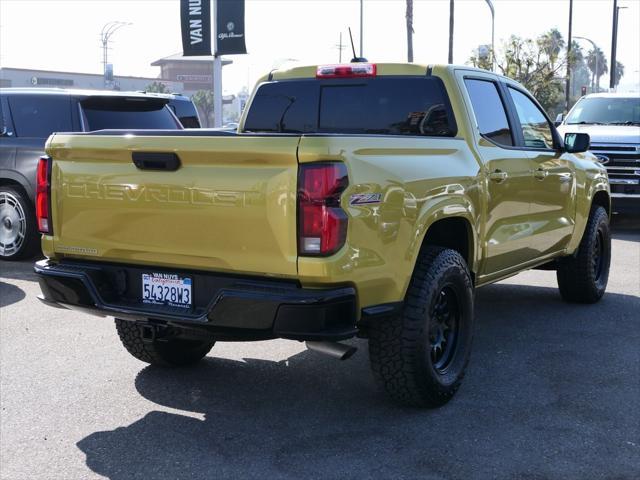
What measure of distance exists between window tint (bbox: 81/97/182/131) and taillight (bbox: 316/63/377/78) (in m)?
4.48

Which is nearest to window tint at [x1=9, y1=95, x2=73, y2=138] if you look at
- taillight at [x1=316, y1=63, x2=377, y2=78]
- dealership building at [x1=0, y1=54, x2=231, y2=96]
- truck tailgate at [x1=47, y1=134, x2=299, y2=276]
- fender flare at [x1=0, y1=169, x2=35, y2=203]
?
fender flare at [x1=0, y1=169, x2=35, y2=203]

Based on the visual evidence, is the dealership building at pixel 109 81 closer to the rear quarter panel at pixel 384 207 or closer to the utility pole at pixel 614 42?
the utility pole at pixel 614 42

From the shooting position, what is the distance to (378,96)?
215 inches

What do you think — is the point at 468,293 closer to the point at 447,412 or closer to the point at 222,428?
the point at 447,412

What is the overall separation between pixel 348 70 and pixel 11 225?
5596 mm

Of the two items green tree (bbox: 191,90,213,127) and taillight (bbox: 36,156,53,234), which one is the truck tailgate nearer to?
taillight (bbox: 36,156,53,234)

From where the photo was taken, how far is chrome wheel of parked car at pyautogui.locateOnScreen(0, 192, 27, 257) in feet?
31.1

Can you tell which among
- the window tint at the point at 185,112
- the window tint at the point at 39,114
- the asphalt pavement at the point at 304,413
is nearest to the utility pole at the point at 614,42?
the window tint at the point at 185,112

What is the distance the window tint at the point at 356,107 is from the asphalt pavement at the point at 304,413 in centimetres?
158

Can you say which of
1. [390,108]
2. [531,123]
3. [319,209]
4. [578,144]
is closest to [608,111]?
[578,144]

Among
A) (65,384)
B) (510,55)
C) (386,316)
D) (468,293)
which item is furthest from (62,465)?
(510,55)

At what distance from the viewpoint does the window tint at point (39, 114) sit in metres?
9.45

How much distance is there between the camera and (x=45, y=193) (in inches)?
178

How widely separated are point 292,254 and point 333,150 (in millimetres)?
509
